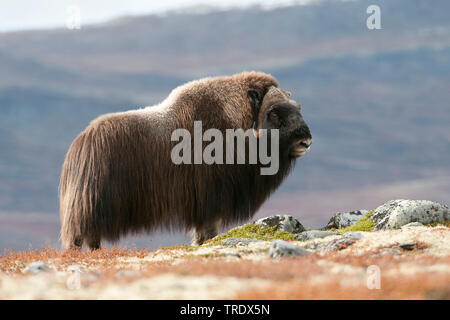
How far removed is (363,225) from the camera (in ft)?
35.7

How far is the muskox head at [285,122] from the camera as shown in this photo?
8828 millimetres

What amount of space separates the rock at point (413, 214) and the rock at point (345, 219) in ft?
4.79

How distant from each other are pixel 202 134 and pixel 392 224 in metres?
4.15

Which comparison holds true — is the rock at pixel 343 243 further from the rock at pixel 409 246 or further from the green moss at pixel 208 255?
the green moss at pixel 208 255

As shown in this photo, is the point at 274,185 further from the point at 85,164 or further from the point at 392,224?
the point at 85,164

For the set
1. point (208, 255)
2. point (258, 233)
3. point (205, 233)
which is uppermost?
point (208, 255)

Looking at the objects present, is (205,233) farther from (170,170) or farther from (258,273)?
(258,273)

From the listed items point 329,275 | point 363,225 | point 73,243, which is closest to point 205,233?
point 73,243

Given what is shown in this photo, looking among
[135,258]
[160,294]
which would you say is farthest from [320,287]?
[135,258]

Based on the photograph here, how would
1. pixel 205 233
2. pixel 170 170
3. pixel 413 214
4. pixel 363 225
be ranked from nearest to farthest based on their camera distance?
pixel 170 170 → pixel 205 233 → pixel 413 214 → pixel 363 225

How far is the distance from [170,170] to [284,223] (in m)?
3.43

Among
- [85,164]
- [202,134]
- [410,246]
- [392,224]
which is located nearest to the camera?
[410,246]

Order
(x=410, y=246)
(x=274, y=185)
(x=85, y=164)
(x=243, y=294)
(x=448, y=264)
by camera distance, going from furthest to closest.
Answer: (x=274, y=185) → (x=85, y=164) → (x=410, y=246) → (x=448, y=264) → (x=243, y=294)

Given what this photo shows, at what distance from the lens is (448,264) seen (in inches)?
213
